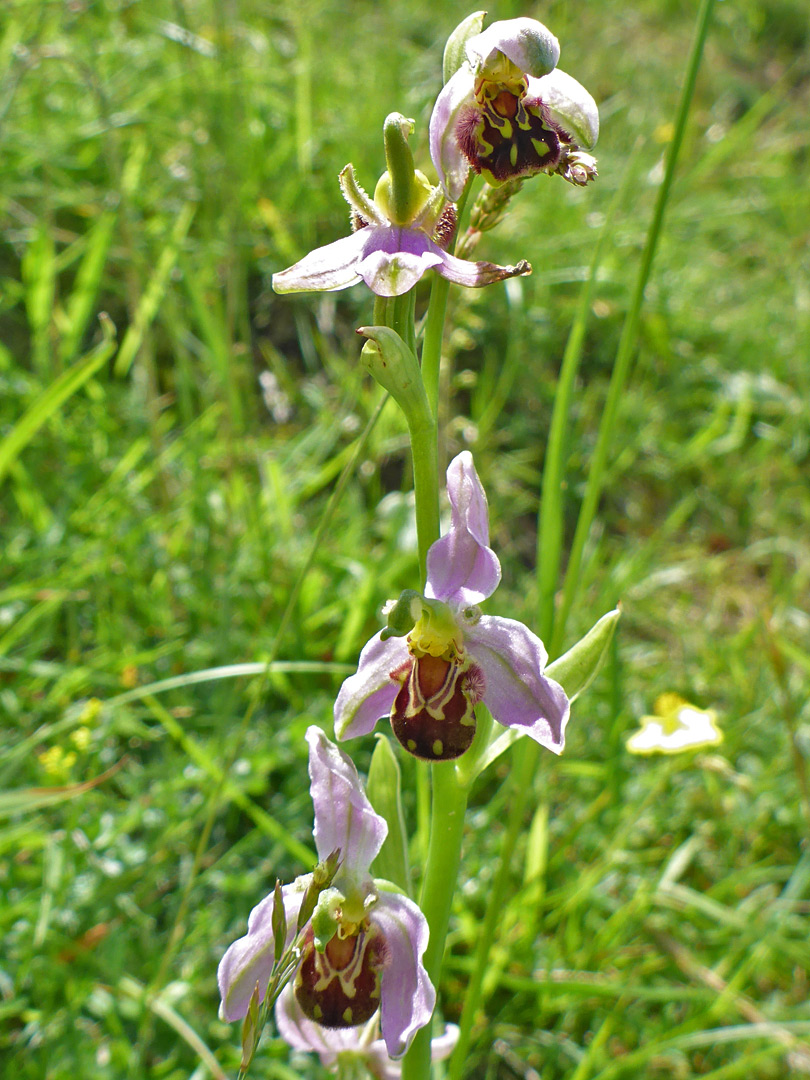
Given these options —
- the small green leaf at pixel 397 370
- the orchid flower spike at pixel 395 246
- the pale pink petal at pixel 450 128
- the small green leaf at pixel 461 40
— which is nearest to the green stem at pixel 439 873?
the small green leaf at pixel 397 370

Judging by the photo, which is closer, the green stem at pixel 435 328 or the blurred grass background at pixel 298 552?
the green stem at pixel 435 328

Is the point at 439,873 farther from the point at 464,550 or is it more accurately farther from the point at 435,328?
the point at 435,328

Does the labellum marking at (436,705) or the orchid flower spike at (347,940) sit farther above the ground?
the labellum marking at (436,705)

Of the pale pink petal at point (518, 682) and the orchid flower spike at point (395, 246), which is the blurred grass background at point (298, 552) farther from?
the orchid flower spike at point (395, 246)

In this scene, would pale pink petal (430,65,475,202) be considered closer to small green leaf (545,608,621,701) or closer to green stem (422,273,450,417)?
green stem (422,273,450,417)

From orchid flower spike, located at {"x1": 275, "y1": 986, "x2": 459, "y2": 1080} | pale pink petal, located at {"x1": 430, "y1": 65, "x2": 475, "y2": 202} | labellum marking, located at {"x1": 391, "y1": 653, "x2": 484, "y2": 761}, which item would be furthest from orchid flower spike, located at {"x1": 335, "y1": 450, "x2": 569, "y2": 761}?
orchid flower spike, located at {"x1": 275, "y1": 986, "x2": 459, "y2": 1080}

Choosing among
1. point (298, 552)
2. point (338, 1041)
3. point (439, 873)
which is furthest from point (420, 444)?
point (298, 552)
